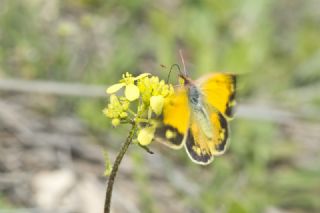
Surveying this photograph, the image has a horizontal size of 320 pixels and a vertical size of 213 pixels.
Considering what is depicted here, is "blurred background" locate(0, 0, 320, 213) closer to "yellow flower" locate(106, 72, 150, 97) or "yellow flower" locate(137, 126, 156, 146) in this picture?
"yellow flower" locate(106, 72, 150, 97)

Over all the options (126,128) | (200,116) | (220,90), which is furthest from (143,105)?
(126,128)

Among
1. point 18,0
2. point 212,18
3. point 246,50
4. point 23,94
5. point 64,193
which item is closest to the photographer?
point 64,193

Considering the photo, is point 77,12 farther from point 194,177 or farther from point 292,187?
point 292,187

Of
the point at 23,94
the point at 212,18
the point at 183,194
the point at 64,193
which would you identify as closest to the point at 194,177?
the point at 183,194

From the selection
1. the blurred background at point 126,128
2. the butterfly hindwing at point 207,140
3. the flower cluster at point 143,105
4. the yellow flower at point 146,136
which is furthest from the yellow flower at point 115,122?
the blurred background at point 126,128

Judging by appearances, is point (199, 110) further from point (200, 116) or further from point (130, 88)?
point (130, 88)

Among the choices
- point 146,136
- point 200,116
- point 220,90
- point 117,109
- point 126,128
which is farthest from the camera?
point 126,128
